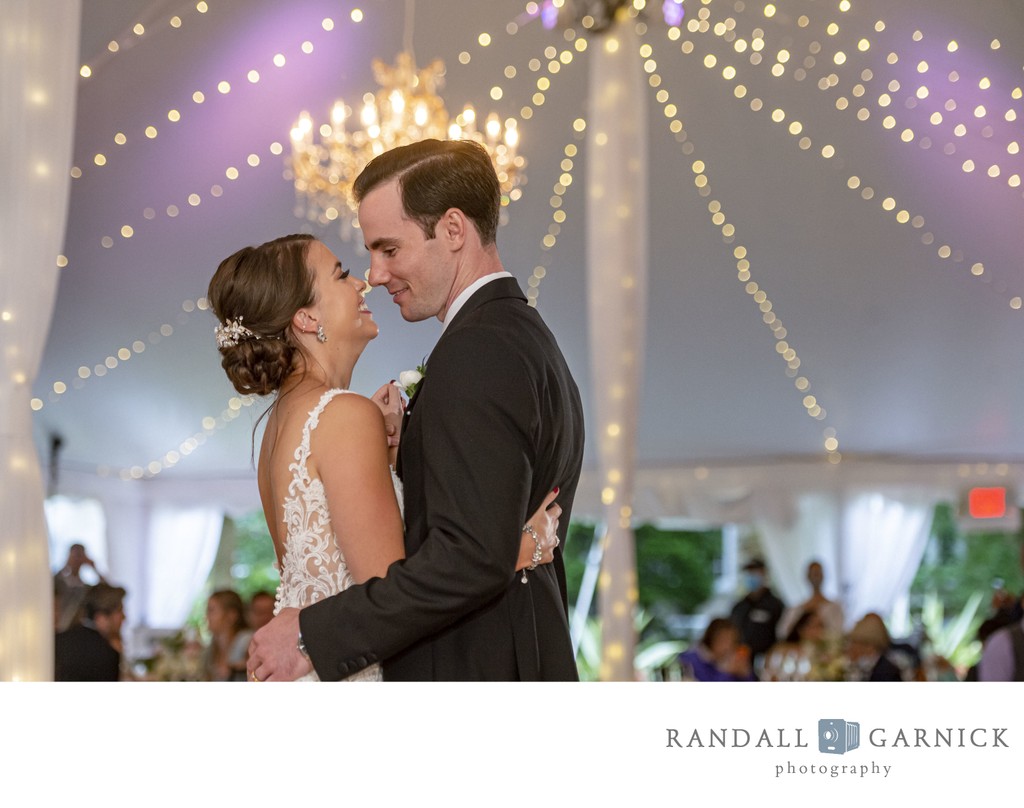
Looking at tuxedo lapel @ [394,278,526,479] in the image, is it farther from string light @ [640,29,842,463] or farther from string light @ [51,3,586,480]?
string light @ [640,29,842,463]

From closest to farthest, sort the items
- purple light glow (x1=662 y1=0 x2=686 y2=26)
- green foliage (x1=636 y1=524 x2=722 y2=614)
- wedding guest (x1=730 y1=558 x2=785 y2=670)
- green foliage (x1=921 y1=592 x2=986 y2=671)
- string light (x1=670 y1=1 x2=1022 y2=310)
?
purple light glow (x1=662 y1=0 x2=686 y2=26)
string light (x1=670 y1=1 x2=1022 y2=310)
wedding guest (x1=730 y1=558 x2=785 y2=670)
green foliage (x1=921 y1=592 x2=986 y2=671)
green foliage (x1=636 y1=524 x2=722 y2=614)

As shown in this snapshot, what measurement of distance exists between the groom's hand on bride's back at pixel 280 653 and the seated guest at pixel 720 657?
4.46 m

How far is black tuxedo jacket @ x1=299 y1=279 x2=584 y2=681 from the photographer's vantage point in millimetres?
1665

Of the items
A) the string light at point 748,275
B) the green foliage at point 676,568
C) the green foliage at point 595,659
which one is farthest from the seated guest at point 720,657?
the green foliage at point 676,568

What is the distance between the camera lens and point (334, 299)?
2.02 metres

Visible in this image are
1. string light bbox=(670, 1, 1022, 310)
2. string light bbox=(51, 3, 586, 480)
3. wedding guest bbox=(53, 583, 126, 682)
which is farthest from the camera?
string light bbox=(670, 1, 1022, 310)

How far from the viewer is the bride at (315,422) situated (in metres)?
1.83

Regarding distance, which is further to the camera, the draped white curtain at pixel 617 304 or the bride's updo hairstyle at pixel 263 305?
the draped white curtain at pixel 617 304

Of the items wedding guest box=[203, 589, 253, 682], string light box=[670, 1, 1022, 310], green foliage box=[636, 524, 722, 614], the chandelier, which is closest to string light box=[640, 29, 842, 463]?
string light box=[670, 1, 1022, 310]

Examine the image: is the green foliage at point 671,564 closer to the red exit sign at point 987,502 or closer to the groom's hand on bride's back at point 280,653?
the red exit sign at point 987,502

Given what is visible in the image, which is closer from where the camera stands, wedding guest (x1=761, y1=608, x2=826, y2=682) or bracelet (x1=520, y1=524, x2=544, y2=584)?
bracelet (x1=520, y1=524, x2=544, y2=584)

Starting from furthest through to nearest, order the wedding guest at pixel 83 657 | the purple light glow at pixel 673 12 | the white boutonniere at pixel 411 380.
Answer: the purple light glow at pixel 673 12
the wedding guest at pixel 83 657
the white boutonniere at pixel 411 380
